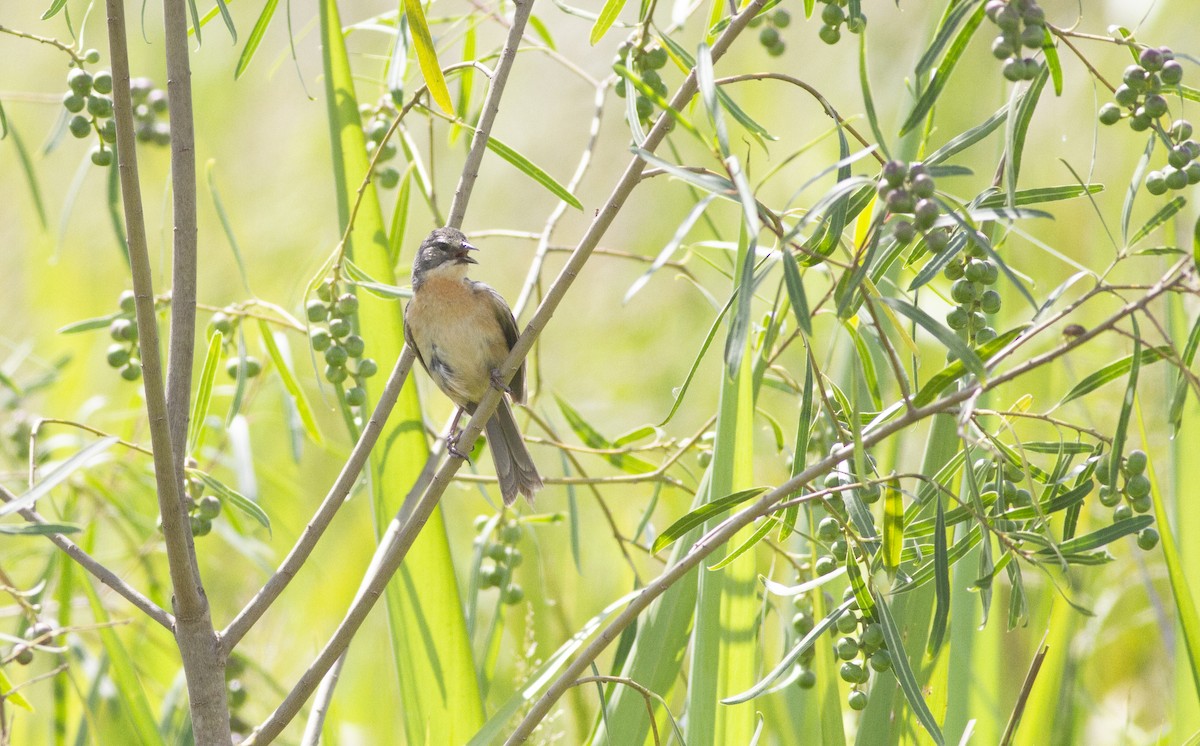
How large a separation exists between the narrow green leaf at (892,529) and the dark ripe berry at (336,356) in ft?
4.06

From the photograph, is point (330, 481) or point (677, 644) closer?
point (677, 644)

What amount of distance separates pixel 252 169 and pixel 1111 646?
5.31 meters

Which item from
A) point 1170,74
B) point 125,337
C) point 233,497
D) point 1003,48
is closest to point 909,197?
point 1003,48

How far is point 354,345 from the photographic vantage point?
8.05 ft

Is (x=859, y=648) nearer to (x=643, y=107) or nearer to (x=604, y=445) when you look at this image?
(x=643, y=107)

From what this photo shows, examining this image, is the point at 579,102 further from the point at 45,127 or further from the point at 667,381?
the point at 45,127

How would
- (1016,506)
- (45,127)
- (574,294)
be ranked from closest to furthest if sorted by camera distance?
(1016,506) < (45,127) < (574,294)

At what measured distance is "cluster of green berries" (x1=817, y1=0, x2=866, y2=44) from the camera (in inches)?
67.3

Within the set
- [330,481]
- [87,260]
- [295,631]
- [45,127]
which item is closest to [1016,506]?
[295,631]

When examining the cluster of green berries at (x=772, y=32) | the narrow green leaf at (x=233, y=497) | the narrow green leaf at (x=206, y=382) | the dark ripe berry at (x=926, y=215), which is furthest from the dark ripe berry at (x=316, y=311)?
the dark ripe berry at (x=926, y=215)

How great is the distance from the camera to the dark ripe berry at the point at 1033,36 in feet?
4.95

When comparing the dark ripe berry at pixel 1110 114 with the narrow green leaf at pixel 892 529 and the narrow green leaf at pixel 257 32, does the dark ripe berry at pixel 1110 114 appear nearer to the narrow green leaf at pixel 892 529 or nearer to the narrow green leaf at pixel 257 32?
the narrow green leaf at pixel 892 529

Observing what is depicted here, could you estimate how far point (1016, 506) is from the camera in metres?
1.85

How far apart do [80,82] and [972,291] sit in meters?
1.77
